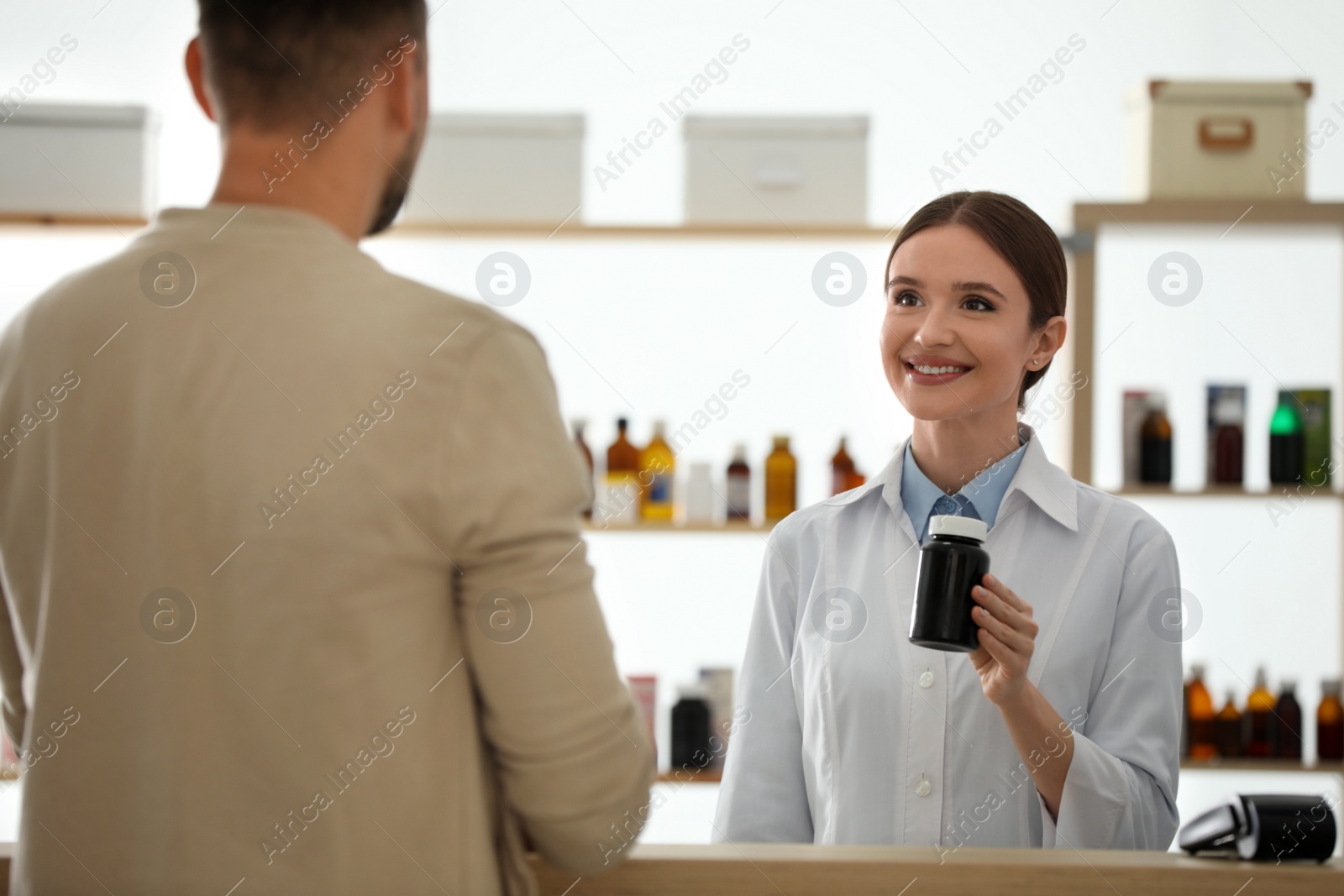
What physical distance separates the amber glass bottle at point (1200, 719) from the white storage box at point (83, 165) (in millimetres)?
2444

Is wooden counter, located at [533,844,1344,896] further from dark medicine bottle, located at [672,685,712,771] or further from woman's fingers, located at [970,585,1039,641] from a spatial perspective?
dark medicine bottle, located at [672,685,712,771]

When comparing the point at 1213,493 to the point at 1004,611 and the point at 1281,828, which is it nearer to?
the point at 1004,611

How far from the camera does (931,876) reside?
2.07ft

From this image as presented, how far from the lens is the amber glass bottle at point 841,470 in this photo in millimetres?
2422

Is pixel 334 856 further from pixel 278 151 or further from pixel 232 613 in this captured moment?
pixel 278 151

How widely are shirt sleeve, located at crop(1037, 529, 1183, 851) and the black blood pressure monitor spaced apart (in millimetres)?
406

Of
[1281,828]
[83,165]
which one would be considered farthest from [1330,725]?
[83,165]

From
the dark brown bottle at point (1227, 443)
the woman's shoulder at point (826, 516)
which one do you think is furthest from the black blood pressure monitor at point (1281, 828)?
the dark brown bottle at point (1227, 443)

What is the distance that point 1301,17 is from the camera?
9.04 feet

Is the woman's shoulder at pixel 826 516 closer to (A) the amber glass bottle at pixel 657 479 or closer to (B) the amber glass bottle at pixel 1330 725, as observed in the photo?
(A) the amber glass bottle at pixel 657 479

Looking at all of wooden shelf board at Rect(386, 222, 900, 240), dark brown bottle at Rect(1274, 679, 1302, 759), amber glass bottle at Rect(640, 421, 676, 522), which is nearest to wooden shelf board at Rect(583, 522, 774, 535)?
amber glass bottle at Rect(640, 421, 676, 522)

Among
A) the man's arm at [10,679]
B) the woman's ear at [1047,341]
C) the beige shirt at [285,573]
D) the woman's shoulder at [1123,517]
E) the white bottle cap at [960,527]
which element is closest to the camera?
the beige shirt at [285,573]

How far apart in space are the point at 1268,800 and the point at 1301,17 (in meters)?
2.78

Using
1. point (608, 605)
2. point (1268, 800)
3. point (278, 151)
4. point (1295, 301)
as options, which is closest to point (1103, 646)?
point (1268, 800)
